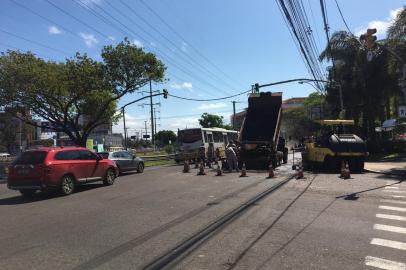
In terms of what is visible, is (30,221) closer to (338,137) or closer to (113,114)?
(338,137)

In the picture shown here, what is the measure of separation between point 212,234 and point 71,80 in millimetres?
27069

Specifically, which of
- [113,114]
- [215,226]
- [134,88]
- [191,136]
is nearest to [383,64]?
[191,136]

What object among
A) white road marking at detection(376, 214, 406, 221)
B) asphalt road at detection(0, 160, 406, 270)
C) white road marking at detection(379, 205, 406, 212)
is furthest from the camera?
white road marking at detection(379, 205, 406, 212)

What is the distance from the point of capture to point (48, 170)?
15.0m

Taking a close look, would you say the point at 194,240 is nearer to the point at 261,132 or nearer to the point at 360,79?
the point at 261,132

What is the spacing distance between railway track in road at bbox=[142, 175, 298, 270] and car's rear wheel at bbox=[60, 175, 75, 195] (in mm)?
6538

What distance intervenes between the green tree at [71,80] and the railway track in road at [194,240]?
23.4 meters

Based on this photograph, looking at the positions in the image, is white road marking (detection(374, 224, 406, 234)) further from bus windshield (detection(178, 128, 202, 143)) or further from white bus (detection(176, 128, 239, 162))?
bus windshield (detection(178, 128, 202, 143))

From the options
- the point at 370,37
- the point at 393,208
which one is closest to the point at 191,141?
the point at 370,37

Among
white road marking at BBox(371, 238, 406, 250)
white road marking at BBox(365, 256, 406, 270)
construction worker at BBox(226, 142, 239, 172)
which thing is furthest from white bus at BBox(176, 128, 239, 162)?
white road marking at BBox(365, 256, 406, 270)

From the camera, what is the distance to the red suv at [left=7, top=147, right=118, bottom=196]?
49.0ft

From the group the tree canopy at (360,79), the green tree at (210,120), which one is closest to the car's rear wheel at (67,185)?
the tree canopy at (360,79)

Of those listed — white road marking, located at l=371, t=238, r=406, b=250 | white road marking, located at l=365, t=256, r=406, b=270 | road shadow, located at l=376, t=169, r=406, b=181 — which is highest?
road shadow, located at l=376, t=169, r=406, b=181

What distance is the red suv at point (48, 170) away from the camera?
1495cm
